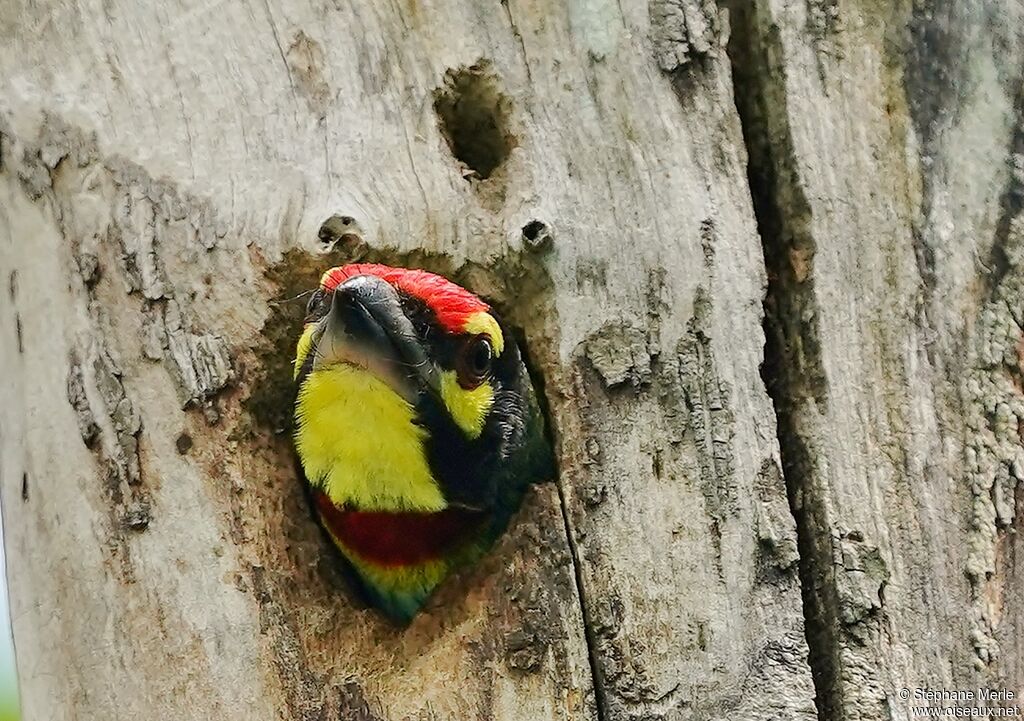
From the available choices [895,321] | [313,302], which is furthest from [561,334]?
[895,321]

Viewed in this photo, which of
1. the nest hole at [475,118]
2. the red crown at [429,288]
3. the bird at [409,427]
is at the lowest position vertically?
the bird at [409,427]

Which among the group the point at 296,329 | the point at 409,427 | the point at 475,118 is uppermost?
the point at 475,118

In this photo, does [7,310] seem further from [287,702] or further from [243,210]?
[287,702]

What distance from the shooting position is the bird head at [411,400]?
277cm

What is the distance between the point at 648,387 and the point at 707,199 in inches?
18.3

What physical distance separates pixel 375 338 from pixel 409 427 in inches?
11.3

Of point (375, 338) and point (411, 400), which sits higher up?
point (375, 338)

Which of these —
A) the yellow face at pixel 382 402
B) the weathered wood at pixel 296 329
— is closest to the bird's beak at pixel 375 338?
the yellow face at pixel 382 402

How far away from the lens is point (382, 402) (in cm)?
290

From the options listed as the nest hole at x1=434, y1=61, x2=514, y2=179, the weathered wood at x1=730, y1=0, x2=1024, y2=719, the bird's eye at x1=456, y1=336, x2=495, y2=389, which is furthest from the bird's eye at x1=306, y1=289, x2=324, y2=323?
the weathered wood at x1=730, y1=0, x2=1024, y2=719

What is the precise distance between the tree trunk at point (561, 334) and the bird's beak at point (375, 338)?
0.21m

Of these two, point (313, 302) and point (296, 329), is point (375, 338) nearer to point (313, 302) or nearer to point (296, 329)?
point (313, 302)

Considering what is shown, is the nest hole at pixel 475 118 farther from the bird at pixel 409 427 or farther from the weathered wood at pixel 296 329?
the bird at pixel 409 427

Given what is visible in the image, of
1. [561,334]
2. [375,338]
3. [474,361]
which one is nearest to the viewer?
[375,338]
